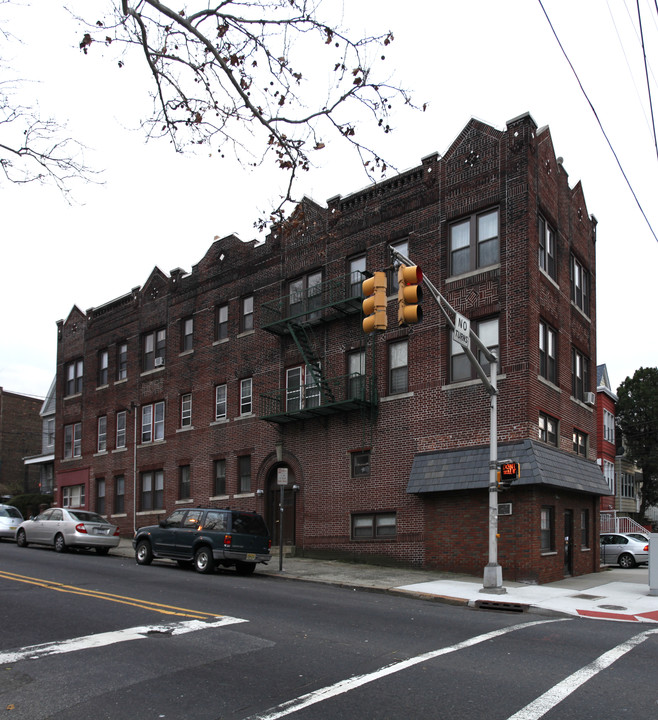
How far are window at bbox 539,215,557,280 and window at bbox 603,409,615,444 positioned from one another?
977 inches

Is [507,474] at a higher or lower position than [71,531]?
higher

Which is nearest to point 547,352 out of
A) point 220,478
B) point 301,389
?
point 301,389

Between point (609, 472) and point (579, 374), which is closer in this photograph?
point (579, 374)

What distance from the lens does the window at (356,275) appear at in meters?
23.3

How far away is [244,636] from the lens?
9828mm

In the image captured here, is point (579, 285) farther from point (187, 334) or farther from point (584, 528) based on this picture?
point (187, 334)

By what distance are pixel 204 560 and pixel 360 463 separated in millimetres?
6050

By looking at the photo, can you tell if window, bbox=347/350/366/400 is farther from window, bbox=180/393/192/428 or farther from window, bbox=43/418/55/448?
window, bbox=43/418/55/448

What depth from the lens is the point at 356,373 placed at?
2278cm

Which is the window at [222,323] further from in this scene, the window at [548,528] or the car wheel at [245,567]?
the window at [548,528]

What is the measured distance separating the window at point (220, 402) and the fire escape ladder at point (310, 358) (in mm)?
4745

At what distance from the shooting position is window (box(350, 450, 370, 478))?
22.4 metres

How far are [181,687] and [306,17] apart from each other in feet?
25.0

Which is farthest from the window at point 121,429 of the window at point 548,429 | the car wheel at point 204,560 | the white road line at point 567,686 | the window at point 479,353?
the white road line at point 567,686
